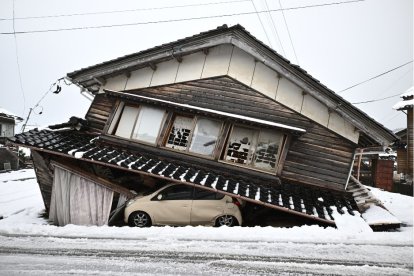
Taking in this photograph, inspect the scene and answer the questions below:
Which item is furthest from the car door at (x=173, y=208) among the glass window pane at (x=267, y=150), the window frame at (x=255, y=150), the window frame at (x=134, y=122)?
the glass window pane at (x=267, y=150)

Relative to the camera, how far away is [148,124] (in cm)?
1060

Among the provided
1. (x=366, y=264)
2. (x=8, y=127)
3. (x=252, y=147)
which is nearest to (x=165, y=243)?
(x=366, y=264)

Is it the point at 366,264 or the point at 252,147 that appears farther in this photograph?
the point at 252,147

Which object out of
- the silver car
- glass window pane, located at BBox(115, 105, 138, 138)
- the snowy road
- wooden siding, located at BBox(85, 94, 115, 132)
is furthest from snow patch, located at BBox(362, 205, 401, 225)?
wooden siding, located at BBox(85, 94, 115, 132)

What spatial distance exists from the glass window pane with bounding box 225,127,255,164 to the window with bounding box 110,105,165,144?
9.64 ft

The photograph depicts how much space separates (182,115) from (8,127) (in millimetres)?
37674

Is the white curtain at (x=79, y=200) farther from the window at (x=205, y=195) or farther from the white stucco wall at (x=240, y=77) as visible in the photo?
the white stucco wall at (x=240, y=77)

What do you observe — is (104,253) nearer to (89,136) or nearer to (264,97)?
(89,136)

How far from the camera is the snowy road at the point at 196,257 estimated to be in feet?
16.8

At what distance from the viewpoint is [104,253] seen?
5867 millimetres

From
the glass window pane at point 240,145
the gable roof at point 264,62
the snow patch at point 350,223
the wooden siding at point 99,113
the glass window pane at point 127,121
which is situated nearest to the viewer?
the snow patch at point 350,223

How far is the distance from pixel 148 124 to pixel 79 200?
3728 millimetres

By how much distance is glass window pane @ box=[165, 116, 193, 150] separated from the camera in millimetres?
10312

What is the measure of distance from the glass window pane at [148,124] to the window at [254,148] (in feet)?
9.65
